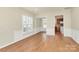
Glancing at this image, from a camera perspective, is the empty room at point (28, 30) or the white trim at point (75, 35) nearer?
the empty room at point (28, 30)

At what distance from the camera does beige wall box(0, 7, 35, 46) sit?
3.00 metres

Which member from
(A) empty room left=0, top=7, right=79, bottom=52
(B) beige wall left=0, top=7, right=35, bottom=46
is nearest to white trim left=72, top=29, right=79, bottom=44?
(A) empty room left=0, top=7, right=79, bottom=52

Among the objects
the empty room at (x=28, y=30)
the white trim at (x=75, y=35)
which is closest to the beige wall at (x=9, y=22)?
the empty room at (x=28, y=30)

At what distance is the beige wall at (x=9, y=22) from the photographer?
9.84 feet

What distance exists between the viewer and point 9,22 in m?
3.30

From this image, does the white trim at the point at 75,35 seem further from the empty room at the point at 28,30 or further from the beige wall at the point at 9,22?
the beige wall at the point at 9,22

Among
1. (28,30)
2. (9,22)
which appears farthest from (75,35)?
(9,22)

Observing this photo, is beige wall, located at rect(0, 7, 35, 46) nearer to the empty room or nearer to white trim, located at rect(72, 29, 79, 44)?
the empty room

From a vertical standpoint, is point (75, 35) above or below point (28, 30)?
below

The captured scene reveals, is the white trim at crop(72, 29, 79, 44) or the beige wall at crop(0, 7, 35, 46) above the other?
the beige wall at crop(0, 7, 35, 46)

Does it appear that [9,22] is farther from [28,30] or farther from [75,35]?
[75,35]

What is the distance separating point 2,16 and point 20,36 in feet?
3.06

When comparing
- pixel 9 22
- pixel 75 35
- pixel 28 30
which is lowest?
pixel 75 35
